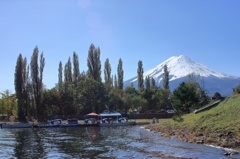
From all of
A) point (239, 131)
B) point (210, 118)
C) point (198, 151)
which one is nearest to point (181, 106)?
point (210, 118)

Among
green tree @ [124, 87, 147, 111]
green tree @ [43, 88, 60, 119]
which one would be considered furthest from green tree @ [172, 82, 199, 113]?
green tree @ [43, 88, 60, 119]

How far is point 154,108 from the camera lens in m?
93.4

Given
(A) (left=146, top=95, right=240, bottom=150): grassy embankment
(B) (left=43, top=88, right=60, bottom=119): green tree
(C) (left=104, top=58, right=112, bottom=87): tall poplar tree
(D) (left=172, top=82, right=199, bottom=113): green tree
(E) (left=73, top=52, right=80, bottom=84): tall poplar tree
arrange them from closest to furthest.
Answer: (A) (left=146, top=95, right=240, bottom=150): grassy embankment < (D) (left=172, top=82, right=199, bottom=113): green tree < (B) (left=43, top=88, right=60, bottom=119): green tree < (E) (left=73, top=52, right=80, bottom=84): tall poplar tree < (C) (left=104, top=58, right=112, bottom=87): tall poplar tree

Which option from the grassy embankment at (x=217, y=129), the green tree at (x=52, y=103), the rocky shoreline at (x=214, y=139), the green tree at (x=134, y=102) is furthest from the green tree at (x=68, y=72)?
the rocky shoreline at (x=214, y=139)

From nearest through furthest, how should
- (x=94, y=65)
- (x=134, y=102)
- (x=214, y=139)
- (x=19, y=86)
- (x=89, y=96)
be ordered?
1. (x=214, y=139)
2. (x=19, y=86)
3. (x=89, y=96)
4. (x=134, y=102)
5. (x=94, y=65)

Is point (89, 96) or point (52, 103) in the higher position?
point (89, 96)

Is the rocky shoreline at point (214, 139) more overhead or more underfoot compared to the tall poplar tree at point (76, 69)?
more underfoot

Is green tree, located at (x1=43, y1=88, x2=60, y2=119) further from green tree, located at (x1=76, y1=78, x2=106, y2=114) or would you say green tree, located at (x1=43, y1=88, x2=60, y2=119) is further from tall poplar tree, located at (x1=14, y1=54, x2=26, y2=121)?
tall poplar tree, located at (x1=14, y1=54, x2=26, y2=121)

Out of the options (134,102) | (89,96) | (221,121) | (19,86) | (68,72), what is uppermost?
(68,72)

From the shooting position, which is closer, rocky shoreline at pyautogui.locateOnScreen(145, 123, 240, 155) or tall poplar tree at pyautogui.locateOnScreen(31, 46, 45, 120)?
rocky shoreline at pyautogui.locateOnScreen(145, 123, 240, 155)

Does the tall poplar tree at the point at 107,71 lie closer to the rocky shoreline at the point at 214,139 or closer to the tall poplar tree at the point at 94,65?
the tall poplar tree at the point at 94,65

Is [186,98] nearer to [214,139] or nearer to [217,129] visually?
[217,129]

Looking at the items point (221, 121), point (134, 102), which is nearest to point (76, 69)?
point (134, 102)

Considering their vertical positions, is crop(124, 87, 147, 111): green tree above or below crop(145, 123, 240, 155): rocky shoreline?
above
